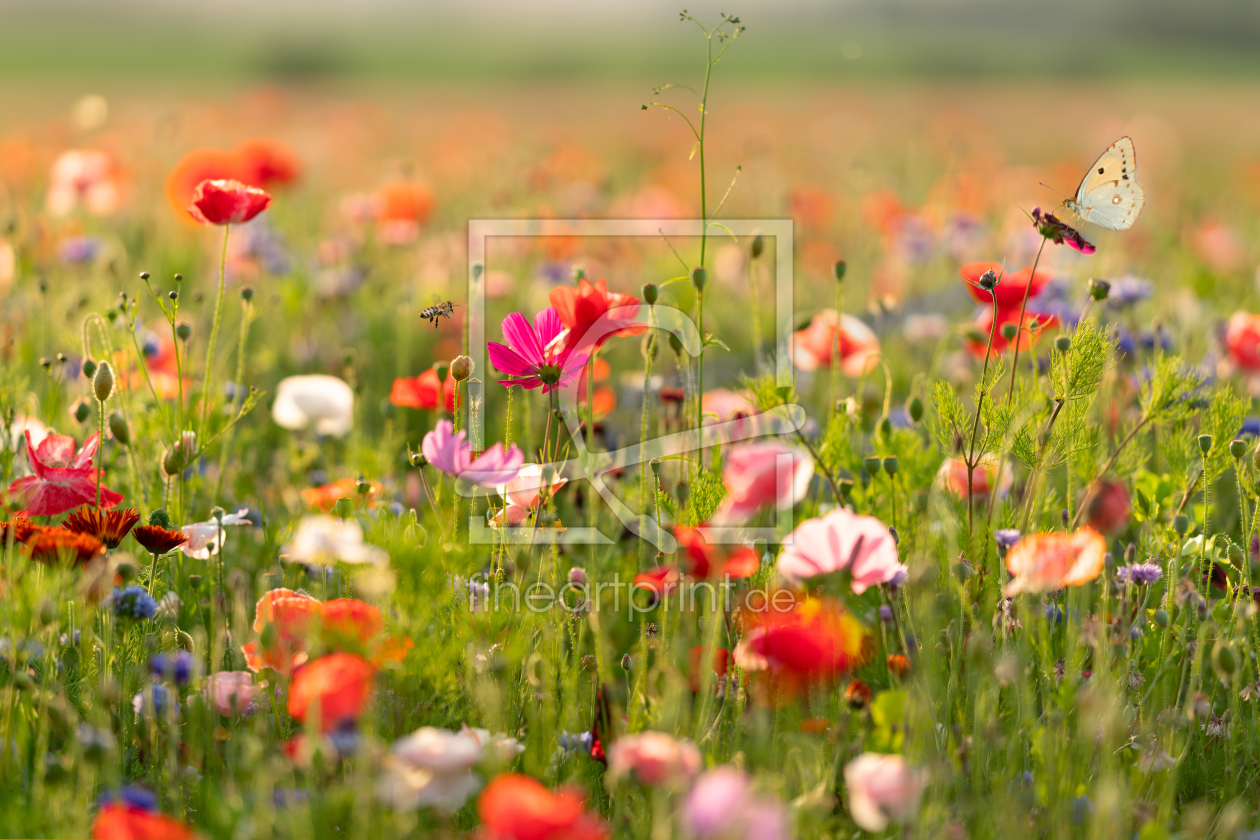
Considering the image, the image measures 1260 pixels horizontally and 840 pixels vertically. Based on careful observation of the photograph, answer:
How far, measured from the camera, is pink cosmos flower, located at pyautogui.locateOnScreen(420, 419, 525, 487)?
1.60m

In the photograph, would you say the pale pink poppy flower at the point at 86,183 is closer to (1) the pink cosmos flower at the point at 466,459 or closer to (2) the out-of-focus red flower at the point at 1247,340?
(1) the pink cosmos flower at the point at 466,459

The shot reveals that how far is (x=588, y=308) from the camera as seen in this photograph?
67.8 inches

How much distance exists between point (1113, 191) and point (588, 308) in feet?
3.26

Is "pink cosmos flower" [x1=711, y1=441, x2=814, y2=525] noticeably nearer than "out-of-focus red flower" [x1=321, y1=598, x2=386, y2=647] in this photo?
No

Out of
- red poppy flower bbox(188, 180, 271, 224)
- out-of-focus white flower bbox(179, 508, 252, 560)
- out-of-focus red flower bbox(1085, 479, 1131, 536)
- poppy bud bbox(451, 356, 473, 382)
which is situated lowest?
out-of-focus white flower bbox(179, 508, 252, 560)

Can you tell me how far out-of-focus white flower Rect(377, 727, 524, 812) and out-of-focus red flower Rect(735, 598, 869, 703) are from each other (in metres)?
0.39

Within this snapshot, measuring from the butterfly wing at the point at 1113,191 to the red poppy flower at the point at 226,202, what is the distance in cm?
149

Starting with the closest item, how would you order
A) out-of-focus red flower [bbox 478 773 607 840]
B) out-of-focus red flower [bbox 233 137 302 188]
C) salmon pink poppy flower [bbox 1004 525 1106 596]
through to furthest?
out-of-focus red flower [bbox 478 773 607 840], salmon pink poppy flower [bbox 1004 525 1106 596], out-of-focus red flower [bbox 233 137 302 188]

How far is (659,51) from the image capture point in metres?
32.8

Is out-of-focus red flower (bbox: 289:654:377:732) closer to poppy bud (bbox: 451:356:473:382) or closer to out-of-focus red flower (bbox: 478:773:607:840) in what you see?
out-of-focus red flower (bbox: 478:773:607:840)

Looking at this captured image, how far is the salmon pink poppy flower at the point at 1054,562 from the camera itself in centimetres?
145

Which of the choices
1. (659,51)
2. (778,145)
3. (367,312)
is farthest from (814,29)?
(367,312)

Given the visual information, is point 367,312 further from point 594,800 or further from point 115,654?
point 594,800

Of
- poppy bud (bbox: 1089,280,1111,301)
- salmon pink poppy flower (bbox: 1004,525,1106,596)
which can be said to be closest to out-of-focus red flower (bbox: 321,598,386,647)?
salmon pink poppy flower (bbox: 1004,525,1106,596)
